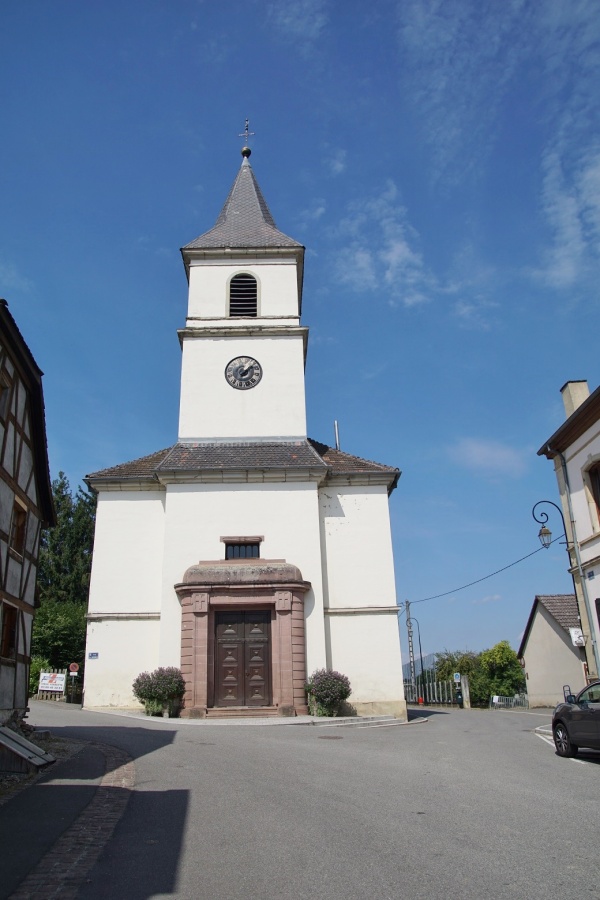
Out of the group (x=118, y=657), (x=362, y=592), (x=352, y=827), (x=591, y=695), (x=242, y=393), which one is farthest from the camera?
(x=242, y=393)

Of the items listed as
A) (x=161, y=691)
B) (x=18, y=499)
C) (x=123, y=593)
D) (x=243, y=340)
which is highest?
(x=243, y=340)

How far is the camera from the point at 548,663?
3578 cm

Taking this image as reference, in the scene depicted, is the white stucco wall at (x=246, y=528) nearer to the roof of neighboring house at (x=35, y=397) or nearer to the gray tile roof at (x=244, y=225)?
the roof of neighboring house at (x=35, y=397)

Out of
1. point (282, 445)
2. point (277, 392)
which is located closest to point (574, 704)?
point (282, 445)

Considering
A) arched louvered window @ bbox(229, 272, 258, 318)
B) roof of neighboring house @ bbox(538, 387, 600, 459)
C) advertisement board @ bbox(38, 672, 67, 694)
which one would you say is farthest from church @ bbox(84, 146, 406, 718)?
advertisement board @ bbox(38, 672, 67, 694)

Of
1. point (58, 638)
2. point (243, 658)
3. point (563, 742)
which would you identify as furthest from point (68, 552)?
point (563, 742)

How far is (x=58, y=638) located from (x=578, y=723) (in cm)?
3111

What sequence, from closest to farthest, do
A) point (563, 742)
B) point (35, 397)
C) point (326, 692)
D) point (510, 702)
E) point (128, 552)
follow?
point (563, 742) < point (35, 397) < point (326, 692) < point (128, 552) < point (510, 702)

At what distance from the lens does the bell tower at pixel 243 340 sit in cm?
2627

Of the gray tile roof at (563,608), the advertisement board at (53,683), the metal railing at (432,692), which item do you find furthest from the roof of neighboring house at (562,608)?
the advertisement board at (53,683)

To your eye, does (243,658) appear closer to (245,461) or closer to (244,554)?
(244,554)

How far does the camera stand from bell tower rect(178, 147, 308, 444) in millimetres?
26266

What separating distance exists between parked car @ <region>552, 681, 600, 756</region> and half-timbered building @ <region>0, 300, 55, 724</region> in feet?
32.3

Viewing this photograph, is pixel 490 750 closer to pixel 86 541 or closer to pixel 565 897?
pixel 565 897
